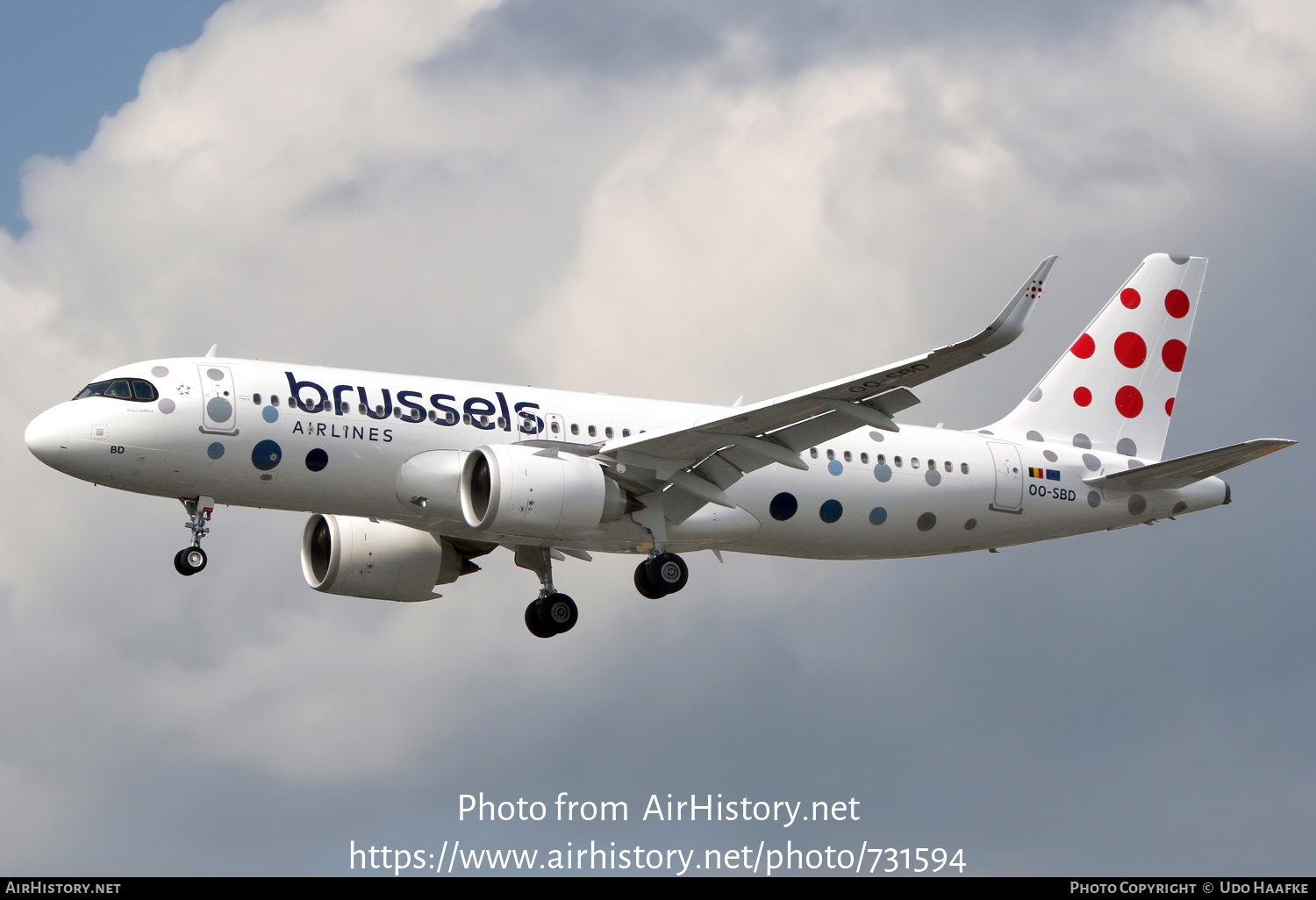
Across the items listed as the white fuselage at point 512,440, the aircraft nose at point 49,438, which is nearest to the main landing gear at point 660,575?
the white fuselage at point 512,440

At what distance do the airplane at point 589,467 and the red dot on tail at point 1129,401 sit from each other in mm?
608

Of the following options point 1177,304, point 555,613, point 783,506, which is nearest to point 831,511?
point 783,506

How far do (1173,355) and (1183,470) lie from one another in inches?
280

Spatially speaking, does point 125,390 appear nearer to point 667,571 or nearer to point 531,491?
point 531,491

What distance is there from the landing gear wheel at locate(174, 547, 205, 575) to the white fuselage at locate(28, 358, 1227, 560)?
1.24 meters

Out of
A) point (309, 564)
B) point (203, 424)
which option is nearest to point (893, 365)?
point (203, 424)

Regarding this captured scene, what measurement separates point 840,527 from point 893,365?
874 centimetres

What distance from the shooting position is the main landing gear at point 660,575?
38312mm

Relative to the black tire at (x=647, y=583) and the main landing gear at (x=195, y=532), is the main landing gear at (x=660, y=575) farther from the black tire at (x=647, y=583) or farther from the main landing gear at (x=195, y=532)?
the main landing gear at (x=195, y=532)

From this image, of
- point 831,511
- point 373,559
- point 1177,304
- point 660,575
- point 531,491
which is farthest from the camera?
point 1177,304

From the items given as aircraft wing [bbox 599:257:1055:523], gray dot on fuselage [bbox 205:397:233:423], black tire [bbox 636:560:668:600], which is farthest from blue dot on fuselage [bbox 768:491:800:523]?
gray dot on fuselage [bbox 205:397:233:423]

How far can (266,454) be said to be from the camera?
35562mm

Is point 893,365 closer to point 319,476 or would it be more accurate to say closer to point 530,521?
point 530,521

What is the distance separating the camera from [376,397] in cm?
3659
